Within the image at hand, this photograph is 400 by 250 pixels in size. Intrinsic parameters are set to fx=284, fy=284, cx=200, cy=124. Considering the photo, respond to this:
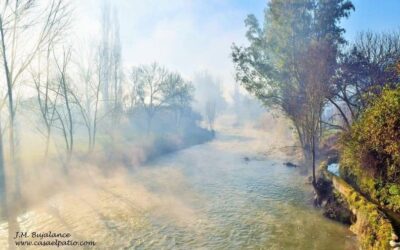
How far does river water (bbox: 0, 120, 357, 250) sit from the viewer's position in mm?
11164

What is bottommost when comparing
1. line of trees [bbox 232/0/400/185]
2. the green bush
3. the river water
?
the river water

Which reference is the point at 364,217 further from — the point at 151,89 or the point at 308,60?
the point at 151,89

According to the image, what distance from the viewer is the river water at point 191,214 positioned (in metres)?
11.2

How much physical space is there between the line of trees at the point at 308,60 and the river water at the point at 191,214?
5269 millimetres

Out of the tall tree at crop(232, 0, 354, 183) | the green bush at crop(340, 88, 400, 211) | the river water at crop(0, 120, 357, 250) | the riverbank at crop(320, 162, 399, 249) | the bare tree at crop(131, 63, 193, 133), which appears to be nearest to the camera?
the riverbank at crop(320, 162, 399, 249)

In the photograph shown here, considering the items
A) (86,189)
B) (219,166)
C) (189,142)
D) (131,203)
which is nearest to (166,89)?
(189,142)

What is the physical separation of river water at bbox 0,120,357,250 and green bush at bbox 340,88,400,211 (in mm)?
2232

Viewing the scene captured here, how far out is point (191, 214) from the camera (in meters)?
14.4

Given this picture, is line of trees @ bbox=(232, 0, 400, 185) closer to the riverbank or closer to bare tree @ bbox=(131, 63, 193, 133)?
the riverbank

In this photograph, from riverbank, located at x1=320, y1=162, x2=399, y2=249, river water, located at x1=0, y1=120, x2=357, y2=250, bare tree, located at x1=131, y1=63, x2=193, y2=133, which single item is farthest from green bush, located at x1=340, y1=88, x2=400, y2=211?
bare tree, located at x1=131, y1=63, x2=193, y2=133

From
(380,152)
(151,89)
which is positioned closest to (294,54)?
(380,152)

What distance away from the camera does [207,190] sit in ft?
63.1

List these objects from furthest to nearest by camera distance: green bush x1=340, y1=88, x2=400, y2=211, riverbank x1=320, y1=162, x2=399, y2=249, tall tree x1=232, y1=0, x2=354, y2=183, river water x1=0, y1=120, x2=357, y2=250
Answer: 1. tall tree x1=232, y1=0, x2=354, y2=183
2. river water x1=0, y1=120, x2=357, y2=250
3. green bush x1=340, y1=88, x2=400, y2=211
4. riverbank x1=320, y1=162, x2=399, y2=249

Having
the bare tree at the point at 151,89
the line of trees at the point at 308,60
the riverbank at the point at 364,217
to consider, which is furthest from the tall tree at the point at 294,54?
the bare tree at the point at 151,89
